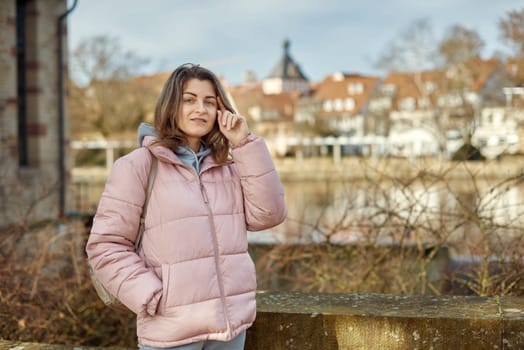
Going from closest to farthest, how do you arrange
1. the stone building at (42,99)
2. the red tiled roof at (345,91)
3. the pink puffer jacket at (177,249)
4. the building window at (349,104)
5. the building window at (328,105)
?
1. the pink puffer jacket at (177,249)
2. the stone building at (42,99)
3. the red tiled roof at (345,91)
4. the building window at (349,104)
5. the building window at (328,105)

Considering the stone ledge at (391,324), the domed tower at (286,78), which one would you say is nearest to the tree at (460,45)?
the stone ledge at (391,324)

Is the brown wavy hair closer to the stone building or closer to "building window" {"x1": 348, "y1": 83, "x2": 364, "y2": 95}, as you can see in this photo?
the stone building

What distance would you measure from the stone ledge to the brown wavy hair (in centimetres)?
82

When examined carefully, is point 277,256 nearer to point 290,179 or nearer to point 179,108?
point 179,108

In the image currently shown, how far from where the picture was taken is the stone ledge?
9.71 feet

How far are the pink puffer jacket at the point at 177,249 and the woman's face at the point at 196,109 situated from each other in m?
0.16

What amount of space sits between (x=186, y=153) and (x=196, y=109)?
0.18 metres

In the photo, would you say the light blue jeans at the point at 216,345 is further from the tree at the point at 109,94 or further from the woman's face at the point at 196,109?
the tree at the point at 109,94

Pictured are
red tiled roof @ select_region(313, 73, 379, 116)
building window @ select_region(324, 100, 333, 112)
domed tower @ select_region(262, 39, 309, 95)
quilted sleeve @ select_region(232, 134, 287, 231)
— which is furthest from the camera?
domed tower @ select_region(262, 39, 309, 95)

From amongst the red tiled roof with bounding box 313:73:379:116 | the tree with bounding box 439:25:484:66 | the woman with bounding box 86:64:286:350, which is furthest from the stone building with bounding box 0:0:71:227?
the red tiled roof with bounding box 313:73:379:116

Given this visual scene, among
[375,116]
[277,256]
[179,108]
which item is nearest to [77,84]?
[375,116]

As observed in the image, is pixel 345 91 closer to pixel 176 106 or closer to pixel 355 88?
pixel 355 88

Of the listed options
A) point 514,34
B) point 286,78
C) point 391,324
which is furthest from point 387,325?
point 286,78

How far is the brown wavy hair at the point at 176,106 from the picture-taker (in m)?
2.74
